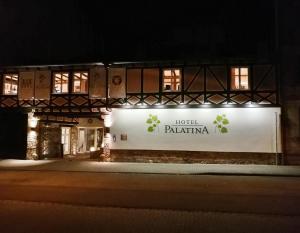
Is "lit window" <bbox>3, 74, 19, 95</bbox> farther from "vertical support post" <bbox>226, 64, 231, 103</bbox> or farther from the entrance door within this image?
"vertical support post" <bbox>226, 64, 231, 103</bbox>

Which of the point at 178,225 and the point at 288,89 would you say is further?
the point at 288,89

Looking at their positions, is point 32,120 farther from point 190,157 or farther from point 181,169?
point 181,169

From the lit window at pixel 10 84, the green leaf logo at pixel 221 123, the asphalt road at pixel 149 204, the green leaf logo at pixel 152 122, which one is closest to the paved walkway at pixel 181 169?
the asphalt road at pixel 149 204

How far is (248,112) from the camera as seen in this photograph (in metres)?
19.4

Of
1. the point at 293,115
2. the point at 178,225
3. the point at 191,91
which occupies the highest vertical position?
the point at 191,91

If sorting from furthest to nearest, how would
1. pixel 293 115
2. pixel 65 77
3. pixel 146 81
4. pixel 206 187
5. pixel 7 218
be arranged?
pixel 65 77 → pixel 146 81 → pixel 293 115 → pixel 206 187 → pixel 7 218

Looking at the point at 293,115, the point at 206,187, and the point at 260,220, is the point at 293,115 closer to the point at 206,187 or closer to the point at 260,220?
the point at 206,187

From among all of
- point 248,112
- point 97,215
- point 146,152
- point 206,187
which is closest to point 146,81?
point 146,152

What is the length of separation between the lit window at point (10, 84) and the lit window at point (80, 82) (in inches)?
171

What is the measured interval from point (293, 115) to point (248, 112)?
2508 millimetres

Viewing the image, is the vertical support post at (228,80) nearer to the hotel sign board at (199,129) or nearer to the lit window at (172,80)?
the hotel sign board at (199,129)

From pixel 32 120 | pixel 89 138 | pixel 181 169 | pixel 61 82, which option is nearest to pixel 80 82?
pixel 61 82

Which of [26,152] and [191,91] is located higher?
[191,91]

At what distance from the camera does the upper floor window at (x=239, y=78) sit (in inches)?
774
